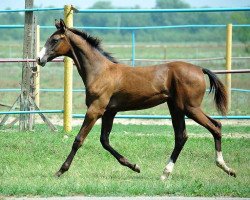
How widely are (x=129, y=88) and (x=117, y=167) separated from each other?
1.33m

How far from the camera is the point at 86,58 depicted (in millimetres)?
11734

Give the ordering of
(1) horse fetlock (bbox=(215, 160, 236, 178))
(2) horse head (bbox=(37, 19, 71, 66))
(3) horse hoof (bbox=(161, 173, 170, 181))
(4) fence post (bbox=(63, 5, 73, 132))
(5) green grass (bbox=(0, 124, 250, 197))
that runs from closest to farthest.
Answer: (5) green grass (bbox=(0, 124, 250, 197)) → (3) horse hoof (bbox=(161, 173, 170, 181)) → (1) horse fetlock (bbox=(215, 160, 236, 178)) → (2) horse head (bbox=(37, 19, 71, 66)) → (4) fence post (bbox=(63, 5, 73, 132))

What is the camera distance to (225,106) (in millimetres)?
11898

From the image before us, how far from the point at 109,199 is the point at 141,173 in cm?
238

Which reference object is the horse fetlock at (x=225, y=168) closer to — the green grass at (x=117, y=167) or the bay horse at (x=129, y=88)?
the bay horse at (x=129, y=88)

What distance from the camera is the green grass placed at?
9750 mm

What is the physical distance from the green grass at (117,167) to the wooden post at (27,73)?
0.30 meters

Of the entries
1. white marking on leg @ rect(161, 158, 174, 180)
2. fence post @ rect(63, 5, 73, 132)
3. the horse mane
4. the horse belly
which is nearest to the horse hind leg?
the horse belly

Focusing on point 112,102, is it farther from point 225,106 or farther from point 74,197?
point 74,197

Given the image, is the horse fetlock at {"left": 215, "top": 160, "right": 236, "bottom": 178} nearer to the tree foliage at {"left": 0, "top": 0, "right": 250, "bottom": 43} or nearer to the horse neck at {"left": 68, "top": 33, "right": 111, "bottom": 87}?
the horse neck at {"left": 68, "top": 33, "right": 111, "bottom": 87}

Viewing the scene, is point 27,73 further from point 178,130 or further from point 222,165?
point 222,165

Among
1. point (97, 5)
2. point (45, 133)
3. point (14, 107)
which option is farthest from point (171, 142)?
point (97, 5)

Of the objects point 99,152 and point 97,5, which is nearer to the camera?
point 99,152

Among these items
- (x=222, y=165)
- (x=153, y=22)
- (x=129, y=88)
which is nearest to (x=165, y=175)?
(x=222, y=165)
